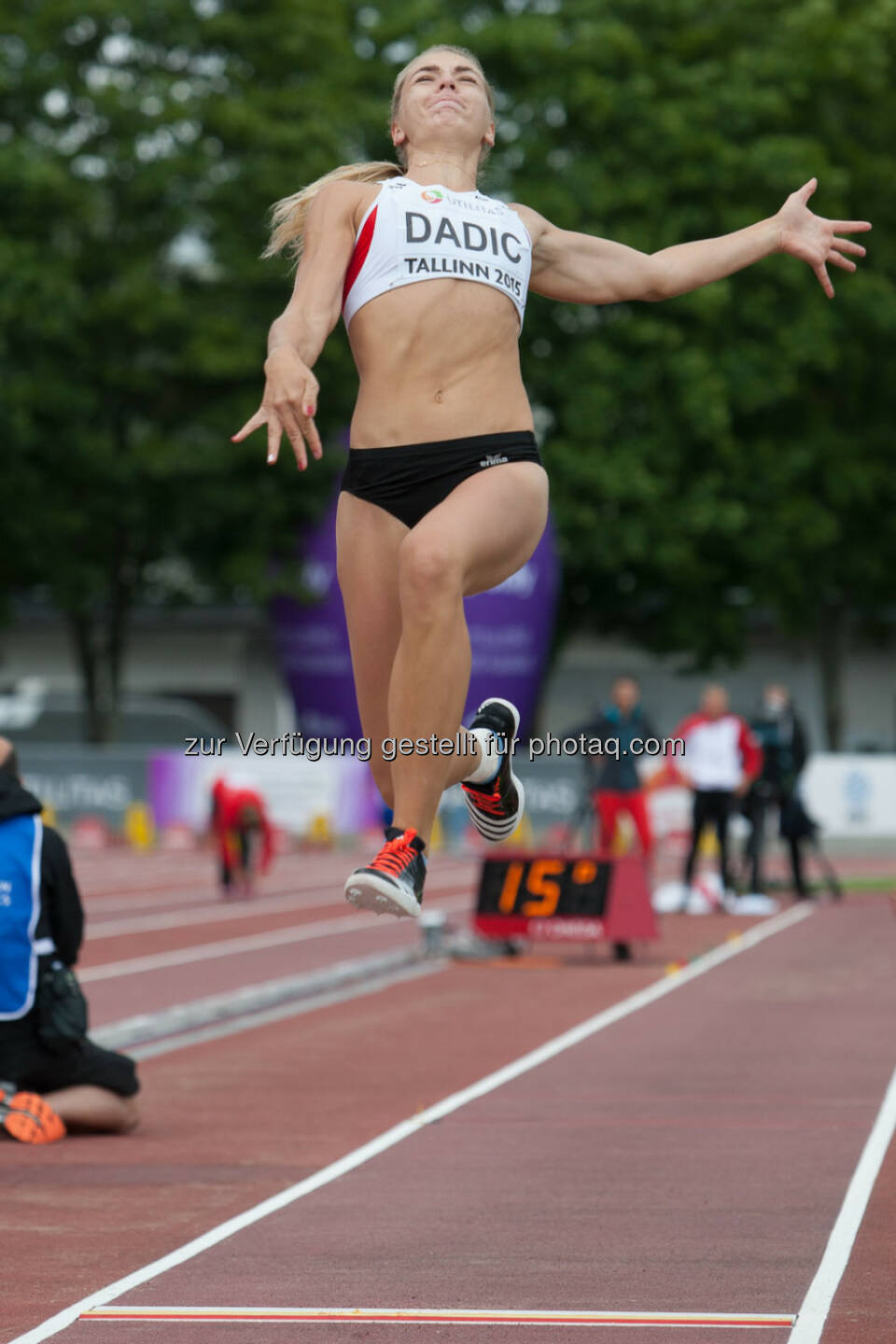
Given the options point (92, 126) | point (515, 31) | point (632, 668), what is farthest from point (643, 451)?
point (632, 668)

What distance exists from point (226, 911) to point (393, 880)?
19.1 meters

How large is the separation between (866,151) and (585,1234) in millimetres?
33542

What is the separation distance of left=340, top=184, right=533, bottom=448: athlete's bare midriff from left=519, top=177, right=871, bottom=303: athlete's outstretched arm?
14.5 inches

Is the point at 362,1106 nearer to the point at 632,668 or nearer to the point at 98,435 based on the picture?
the point at 98,435

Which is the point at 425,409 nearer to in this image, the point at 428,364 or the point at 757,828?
the point at 428,364

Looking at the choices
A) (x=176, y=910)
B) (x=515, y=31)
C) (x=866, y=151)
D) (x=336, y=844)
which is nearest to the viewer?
(x=176, y=910)

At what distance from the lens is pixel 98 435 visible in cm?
3422

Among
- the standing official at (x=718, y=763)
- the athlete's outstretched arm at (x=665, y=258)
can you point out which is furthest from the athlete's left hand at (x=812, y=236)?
the standing official at (x=718, y=763)

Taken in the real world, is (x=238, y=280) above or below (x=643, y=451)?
above

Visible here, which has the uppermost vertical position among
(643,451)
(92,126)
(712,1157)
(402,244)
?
(92,126)

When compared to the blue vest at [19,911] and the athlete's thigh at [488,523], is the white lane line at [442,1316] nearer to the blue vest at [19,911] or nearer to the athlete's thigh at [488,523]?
the athlete's thigh at [488,523]

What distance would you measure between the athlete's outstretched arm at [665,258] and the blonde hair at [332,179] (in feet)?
0.93

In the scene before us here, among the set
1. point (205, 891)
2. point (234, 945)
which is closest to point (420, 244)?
point (234, 945)

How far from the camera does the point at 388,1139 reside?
9836 millimetres
